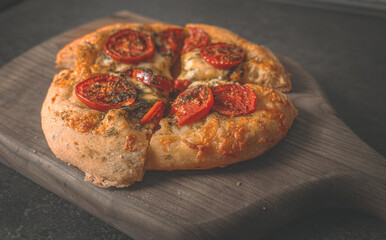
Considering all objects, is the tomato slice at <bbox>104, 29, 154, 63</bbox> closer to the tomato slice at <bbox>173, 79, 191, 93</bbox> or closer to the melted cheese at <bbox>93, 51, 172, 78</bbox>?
the melted cheese at <bbox>93, 51, 172, 78</bbox>

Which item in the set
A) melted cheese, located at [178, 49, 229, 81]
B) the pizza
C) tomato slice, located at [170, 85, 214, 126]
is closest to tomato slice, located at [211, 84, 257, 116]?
the pizza

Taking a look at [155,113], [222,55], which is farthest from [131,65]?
[222,55]

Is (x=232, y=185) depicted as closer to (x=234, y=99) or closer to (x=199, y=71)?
(x=234, y=99)

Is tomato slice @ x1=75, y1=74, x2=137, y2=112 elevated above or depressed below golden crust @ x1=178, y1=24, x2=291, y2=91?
below

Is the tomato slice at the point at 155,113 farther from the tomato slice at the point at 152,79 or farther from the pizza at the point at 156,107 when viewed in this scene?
the tomato slice at the point at 152,79

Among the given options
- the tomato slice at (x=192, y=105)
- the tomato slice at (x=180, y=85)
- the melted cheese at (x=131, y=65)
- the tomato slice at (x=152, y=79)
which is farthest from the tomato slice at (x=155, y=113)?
the melted cheese at (x=131, y=65)

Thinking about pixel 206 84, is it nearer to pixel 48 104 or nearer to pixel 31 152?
pixel 48 104
